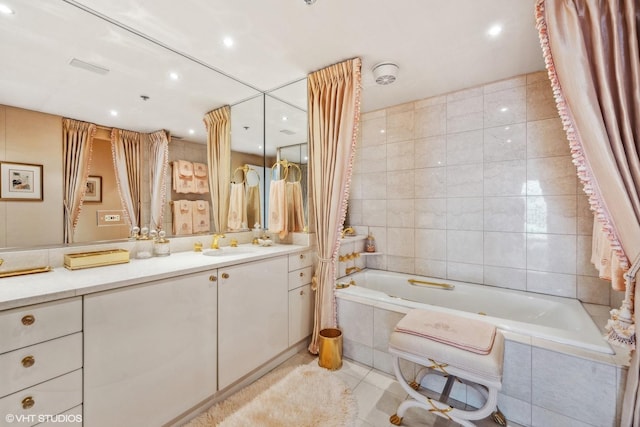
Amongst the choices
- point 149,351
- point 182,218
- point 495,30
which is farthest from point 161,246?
point 495,30

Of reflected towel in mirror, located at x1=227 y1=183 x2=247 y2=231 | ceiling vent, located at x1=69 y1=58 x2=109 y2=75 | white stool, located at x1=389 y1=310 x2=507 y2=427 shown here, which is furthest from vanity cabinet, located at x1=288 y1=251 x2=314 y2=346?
ceiling vent, located at x1=69 y1=58 x2=109 y2=75

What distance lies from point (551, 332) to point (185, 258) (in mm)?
2294

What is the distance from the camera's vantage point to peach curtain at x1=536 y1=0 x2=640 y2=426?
1142 mm

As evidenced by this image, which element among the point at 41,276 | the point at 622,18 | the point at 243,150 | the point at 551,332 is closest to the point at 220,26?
the point at 243,150

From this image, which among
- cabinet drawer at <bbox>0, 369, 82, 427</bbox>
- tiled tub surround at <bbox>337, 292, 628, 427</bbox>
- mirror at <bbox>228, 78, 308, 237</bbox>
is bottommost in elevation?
tiled tub surround at <bbox>337, 292, 628, 427</bbox>

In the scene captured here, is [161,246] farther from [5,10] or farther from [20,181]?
[5,10]

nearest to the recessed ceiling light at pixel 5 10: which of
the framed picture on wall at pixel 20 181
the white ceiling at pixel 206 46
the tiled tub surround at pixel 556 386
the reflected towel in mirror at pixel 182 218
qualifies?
the white ceiling at pixel 206 46

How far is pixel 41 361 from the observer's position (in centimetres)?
100

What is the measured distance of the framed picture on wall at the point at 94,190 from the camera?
61.1 inches

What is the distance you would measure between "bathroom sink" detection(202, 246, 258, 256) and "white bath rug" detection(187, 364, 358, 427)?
0.95 m

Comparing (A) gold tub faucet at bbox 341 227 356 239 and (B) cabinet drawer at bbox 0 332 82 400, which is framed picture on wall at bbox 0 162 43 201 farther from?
(A) gold tub faucet at bbox 341 227 356 239

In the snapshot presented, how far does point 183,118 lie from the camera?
6.66 ft

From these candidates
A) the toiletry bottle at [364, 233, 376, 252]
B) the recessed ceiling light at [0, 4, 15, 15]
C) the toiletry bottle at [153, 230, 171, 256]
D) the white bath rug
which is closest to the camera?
the recessed ceiling light at [0, 4, 15, 15]

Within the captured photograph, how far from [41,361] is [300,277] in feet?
5.08
